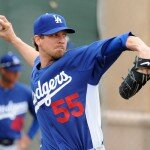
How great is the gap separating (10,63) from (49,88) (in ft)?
11.8

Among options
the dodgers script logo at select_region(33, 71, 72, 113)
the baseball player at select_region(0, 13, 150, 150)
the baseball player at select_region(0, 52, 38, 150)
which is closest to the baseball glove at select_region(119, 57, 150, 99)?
the baseball player at select_region(0, 13, 150, 150)

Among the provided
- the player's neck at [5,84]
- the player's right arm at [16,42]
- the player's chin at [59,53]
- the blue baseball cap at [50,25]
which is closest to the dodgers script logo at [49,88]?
the player's chin at [59,53]

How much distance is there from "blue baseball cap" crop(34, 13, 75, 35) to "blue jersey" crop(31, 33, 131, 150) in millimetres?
193

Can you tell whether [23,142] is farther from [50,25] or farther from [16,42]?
[50,25]

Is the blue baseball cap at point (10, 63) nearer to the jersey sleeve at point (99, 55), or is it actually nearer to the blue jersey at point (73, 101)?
the blue jersey at point (73, 101)

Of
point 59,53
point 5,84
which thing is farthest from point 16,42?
point 5,84

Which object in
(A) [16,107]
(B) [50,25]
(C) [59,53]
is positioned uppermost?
(B) [50,25]

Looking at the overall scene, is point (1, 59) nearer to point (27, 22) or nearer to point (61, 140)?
point (27, 22)

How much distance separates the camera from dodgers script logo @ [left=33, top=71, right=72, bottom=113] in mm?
6262

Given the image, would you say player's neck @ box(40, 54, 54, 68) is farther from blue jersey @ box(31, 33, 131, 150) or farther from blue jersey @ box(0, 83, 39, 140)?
blue jersey @ box(0, 83, 39, 140)

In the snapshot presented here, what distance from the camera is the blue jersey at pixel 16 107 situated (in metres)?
9.91

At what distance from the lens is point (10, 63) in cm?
989

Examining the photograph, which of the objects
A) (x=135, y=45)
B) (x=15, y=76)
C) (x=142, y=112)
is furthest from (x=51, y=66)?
(x=142, y=112)

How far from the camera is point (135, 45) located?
537 centimetres
